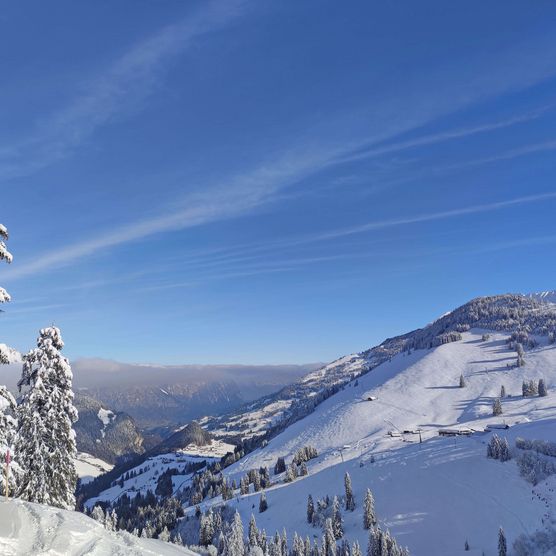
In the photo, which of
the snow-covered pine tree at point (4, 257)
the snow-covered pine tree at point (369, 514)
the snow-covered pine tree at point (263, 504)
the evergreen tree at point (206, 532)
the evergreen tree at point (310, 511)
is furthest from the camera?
the snow-covered pine tree at point (263, 504)

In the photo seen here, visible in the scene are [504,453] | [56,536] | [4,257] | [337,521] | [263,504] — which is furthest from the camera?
[263,504]

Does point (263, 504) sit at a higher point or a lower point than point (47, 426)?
lower

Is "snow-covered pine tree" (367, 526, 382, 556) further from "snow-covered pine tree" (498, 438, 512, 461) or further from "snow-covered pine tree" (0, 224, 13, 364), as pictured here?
"snow-covered pine tree" (0, 224, 13, 364)

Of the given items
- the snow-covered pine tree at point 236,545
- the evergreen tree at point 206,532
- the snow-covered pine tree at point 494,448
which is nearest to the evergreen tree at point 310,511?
the snow-covered pine tree at point 236,545

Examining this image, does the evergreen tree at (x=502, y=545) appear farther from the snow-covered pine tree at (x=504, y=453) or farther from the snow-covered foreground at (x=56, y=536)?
the snow-covered foreground at (x=56, y=536)

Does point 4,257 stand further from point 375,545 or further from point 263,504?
point 263,504

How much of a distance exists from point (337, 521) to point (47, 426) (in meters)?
99.5

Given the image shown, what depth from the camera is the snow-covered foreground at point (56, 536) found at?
10.7 metres

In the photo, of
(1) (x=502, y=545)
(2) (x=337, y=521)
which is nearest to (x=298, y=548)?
(2) (x=337, y=521)

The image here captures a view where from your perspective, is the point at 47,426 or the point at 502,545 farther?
the point at 502,545

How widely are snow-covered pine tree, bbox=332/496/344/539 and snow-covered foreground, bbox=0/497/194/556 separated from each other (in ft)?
358

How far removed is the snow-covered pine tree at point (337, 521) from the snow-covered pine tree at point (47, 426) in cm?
9289

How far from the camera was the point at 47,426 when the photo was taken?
29.6 m

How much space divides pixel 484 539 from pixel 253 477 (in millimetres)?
112921
